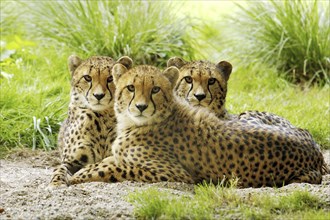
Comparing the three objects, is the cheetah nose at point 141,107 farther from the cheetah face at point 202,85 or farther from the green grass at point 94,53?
the green grass at point 94,53

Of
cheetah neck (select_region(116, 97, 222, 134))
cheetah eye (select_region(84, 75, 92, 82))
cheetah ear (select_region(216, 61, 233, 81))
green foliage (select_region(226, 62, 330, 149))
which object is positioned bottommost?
green foliage (select_region(226, 62, 330, 149))

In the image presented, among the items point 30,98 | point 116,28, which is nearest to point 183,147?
point 30,98

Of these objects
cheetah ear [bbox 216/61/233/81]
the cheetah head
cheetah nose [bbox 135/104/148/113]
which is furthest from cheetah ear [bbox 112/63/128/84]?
cheetah ear [bbox 216/61/233/81]

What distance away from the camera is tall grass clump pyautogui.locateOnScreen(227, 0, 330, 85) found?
31.0 ft

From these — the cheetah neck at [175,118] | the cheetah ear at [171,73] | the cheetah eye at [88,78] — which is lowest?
the cheetah neck at [175,118]

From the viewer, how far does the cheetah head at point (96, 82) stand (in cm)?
554

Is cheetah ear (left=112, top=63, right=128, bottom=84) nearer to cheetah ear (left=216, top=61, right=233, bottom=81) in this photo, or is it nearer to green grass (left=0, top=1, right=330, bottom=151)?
cheetah ear (left=216, top=61, right=233, bottom=81)

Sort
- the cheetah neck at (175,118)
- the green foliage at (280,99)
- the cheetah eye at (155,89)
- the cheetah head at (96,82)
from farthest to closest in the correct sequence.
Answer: the green foliage at (280,99), the cheetah head at (96,82), the cheetah neck at (175,118), the cheetah eye at (155,89)

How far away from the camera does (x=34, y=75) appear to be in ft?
28.0

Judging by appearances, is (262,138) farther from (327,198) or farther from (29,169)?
(29,169)

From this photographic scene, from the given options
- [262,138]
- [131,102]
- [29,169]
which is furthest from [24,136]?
[262,138]

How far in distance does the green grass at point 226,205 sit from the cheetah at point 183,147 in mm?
607

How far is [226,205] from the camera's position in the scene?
14.1ft

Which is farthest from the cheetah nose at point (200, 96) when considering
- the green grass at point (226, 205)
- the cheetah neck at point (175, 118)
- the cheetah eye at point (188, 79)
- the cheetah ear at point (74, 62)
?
the green grass at point (226, 205)
